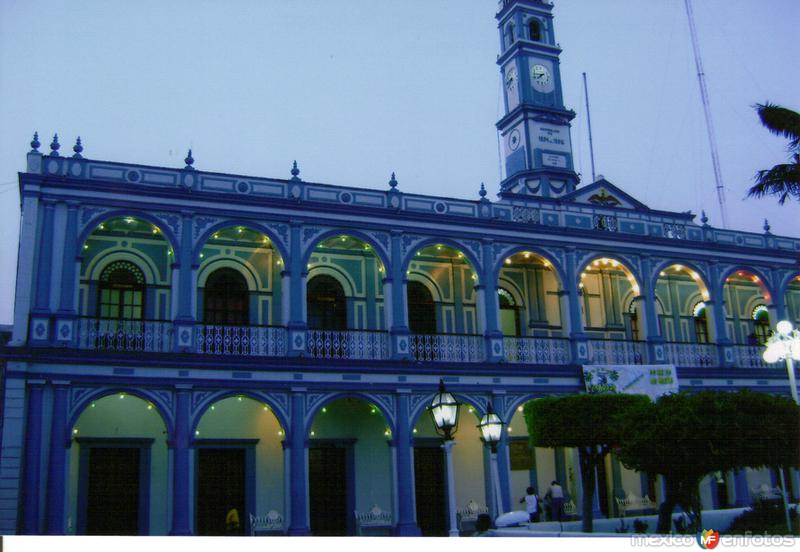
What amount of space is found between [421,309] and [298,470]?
5782 mm

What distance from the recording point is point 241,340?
62.1ft

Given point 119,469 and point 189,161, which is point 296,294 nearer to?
point 189,161

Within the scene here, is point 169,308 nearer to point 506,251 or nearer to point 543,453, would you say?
point 506,251

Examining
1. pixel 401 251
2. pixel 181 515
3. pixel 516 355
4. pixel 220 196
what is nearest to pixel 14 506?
pixel 181 515

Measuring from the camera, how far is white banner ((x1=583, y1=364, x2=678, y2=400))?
21688 millimetres

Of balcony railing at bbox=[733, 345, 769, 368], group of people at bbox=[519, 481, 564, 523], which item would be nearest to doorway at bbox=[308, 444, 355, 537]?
group of people at bbox=[519, 481, 564, 523]

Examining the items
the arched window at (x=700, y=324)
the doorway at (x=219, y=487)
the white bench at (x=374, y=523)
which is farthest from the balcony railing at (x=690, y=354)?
the doorway at (x=219, y=487)

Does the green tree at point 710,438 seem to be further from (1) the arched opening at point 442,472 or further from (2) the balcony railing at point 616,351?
(2) the balcony railing at point 616,351

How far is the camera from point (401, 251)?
20.7 m

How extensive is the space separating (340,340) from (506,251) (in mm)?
4639

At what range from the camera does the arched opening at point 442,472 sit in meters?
20.9

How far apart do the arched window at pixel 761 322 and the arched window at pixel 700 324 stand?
5.27ft

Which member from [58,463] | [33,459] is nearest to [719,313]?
[58,463]

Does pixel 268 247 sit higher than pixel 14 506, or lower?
higher
